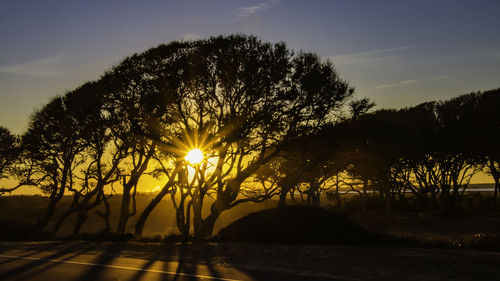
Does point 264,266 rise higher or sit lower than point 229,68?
lower

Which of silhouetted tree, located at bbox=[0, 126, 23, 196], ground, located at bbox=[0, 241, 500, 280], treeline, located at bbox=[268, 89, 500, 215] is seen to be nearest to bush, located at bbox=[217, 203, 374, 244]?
ground, located at bbox=[0, 241, 500, 280]

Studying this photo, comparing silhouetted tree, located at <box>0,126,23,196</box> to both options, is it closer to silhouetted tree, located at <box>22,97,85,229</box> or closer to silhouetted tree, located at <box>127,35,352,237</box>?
silhouetted tree, located at <box>22,97,85,229</box>

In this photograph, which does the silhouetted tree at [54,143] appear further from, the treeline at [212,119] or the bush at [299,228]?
the bush at [299,228]

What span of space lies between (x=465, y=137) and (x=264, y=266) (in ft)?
109

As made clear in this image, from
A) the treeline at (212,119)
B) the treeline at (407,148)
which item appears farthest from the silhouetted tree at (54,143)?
the treeline at (407,148)

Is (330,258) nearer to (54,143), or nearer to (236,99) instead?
(236,99)

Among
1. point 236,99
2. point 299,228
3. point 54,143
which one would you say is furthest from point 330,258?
point 54,143

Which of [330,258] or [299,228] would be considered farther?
[299,228]

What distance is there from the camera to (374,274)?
12.6 m

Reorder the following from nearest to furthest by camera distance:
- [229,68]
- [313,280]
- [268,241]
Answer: [313,280] → [268,241] → [229,68]

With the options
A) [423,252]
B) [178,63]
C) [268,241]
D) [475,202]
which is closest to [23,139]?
[178,63]

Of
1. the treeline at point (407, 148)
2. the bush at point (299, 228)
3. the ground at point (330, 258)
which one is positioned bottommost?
the ground at point (330, 258)

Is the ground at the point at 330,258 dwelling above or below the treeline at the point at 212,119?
below

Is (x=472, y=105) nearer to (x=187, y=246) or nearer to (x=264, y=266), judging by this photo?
(x=187, y=246)
